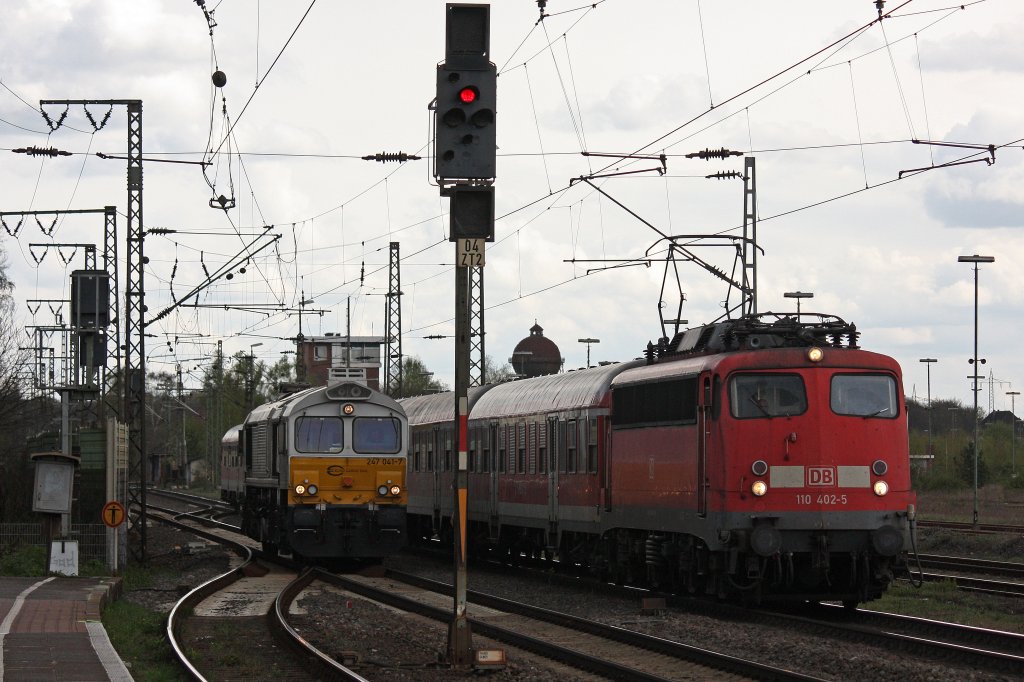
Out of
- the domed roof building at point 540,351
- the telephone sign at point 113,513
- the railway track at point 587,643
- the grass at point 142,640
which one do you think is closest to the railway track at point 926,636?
the railway track at point 587,643

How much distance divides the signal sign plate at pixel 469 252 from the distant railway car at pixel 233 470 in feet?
76.9

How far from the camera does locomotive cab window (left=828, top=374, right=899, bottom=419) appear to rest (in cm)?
1894

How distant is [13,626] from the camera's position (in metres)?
16.9

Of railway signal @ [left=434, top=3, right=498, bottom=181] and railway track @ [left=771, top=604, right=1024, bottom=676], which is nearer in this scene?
railway track @ [left=771, top=604, right=1024, bottom=676]

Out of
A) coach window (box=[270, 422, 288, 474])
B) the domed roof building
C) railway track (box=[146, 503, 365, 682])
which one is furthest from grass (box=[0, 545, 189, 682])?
the domed roof building

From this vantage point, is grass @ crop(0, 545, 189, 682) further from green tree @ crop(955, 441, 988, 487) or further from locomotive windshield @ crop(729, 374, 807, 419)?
green tree @ crop(955, 441, 988, 487)

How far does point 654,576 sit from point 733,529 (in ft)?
11.7

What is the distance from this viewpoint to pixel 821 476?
1855 cm

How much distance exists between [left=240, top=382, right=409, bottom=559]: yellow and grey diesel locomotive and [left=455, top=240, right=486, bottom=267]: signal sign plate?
46.7ft

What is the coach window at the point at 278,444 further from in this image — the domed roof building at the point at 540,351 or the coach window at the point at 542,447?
the domed roof building at the point at 540,351

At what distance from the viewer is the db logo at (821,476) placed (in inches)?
729

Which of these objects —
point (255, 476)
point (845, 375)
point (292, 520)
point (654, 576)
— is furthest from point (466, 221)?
point (255, 476)

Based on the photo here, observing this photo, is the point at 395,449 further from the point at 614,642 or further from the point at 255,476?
the point at 614,642

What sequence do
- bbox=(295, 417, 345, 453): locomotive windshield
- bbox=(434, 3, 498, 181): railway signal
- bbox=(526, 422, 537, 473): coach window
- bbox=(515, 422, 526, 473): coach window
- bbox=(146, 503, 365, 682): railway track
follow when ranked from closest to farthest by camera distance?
bbox=(434, 3, 498, 181): railway signal
bbox=(146, 503, 365, 682): railway track
bbox=(526, 422, 537, 473): coach window
bbox=(515, 422, 526, 473): coach window
bbox=(295, 417, 345, 453): locomotive windshield
